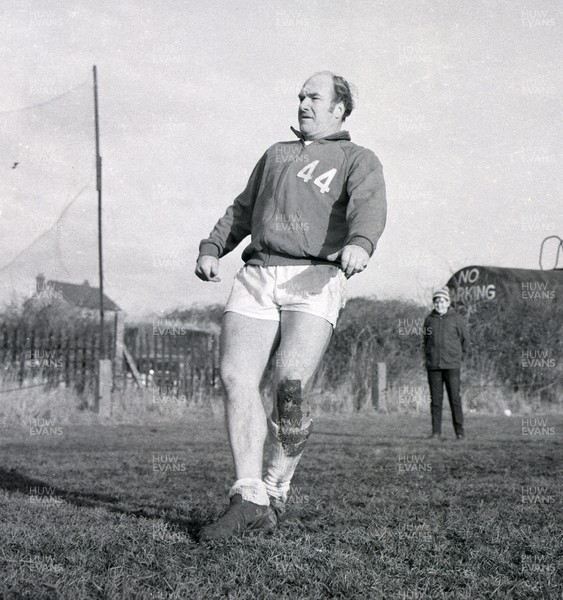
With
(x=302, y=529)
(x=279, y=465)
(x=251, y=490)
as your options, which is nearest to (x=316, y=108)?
(x=279, y=465)

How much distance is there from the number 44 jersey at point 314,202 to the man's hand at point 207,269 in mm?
76

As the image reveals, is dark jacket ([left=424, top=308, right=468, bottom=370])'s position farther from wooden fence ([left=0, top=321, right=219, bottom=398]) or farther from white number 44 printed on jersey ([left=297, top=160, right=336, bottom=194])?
white number 44 printed on jersey ([left=297, top=160, right=336, bottom=194])

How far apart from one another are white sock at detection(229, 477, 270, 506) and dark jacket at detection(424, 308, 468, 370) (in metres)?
7.36

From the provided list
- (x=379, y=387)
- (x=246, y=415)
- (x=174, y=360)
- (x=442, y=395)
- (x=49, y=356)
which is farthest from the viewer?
(x=379, y=387)

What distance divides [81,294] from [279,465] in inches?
485

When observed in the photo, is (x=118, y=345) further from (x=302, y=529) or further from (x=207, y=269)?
(x=302, y=529)

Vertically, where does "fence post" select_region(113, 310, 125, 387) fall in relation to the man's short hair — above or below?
below

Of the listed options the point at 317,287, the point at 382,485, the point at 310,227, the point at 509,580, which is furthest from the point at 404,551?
the point at 382,485

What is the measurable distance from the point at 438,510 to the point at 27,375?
34.3ft

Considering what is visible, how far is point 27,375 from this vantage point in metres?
13.2

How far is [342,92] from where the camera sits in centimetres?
384

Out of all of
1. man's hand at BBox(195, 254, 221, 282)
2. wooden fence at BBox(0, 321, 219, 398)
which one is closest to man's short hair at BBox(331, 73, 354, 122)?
man's hand at BBox(195, 254, 221, 282)

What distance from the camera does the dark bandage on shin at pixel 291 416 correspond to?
3.42m

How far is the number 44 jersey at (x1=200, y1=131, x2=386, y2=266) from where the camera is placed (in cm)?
351
